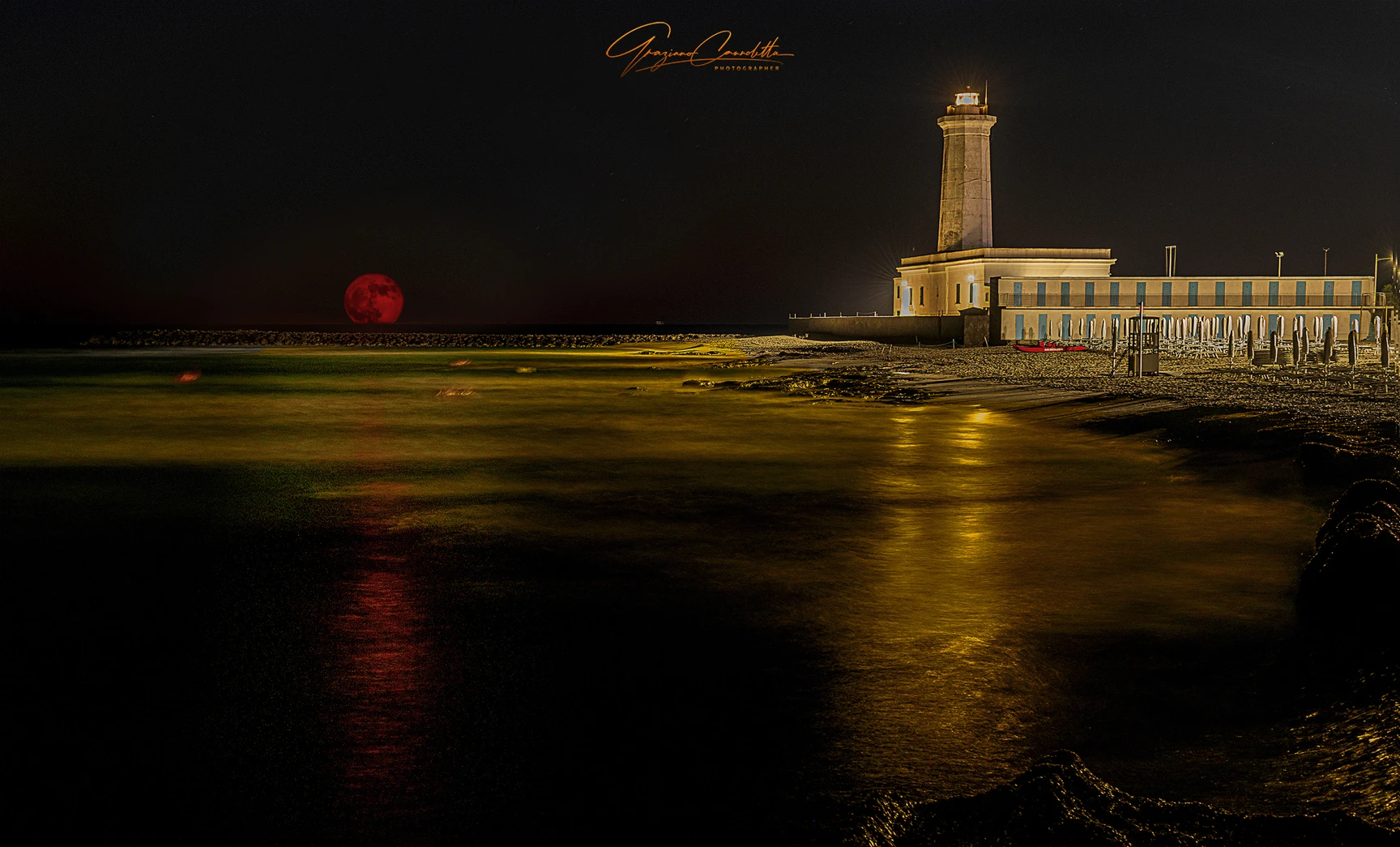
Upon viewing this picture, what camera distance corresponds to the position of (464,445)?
69.3ft

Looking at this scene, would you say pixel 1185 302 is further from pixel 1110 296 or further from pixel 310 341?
pixel 310 341

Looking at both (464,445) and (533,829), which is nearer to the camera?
(533,829)

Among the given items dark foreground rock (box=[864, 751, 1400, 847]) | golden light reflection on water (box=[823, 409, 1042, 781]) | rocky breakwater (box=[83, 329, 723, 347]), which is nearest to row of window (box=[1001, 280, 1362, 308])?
rocky breakwater (box=[83, 329, 723, 347])

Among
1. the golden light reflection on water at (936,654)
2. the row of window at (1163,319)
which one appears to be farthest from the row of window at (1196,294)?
the golden light reflection on water at (936,654)

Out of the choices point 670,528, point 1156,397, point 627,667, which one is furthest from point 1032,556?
point 1156,397

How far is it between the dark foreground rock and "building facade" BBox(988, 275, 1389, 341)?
204 feet

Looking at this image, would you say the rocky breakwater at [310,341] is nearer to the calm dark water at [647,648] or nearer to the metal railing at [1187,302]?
the metal railing at [1187,302]

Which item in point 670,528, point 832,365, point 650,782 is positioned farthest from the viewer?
point 832,365

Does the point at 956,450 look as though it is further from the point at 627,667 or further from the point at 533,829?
the point at 533,829

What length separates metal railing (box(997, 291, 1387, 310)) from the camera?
65.9 metres

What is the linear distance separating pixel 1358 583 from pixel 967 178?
250 ft

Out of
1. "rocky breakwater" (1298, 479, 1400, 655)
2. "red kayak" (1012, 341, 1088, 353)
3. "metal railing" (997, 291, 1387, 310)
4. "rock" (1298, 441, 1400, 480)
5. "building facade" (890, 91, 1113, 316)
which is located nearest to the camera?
"rocky breakwater" (1298, 479, 1400, 655)

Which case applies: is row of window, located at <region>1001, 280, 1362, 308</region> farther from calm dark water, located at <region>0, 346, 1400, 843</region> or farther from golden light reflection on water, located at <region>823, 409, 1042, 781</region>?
golden light reflection on water, located at <region>823, 409, 1042, 781</region>

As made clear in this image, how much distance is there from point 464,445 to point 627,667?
47.7 feet
